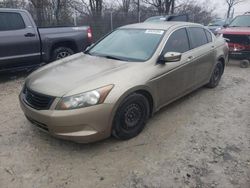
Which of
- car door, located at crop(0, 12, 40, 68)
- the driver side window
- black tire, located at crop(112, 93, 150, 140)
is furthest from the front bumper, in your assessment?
car door, located at crop(0, 12, 40, 68)

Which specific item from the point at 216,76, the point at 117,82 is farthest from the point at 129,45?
the point at 216,76

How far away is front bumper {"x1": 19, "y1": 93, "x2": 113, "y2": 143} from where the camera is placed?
10.6 ft

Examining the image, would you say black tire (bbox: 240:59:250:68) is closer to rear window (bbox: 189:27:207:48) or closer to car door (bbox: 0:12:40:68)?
rear window (bbox: 189:27:207:48)

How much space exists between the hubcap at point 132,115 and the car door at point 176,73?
1.60ft

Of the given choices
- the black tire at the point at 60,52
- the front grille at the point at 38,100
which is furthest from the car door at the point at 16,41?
the front grille at the point at 38,100

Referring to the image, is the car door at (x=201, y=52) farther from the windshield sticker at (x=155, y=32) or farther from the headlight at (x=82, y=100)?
the headlight at (x=82, y=100)

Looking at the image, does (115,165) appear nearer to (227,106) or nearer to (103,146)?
(103,146)

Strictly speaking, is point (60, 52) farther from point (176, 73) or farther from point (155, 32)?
point (176, 73)

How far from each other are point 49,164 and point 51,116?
2.02ft

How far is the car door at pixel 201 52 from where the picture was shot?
5.18 m

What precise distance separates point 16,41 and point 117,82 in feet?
14.1

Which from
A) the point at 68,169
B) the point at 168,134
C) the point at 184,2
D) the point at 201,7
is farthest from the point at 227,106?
the point at 201,7

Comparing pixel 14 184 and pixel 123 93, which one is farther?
pixel 123 93

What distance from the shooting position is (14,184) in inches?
119
